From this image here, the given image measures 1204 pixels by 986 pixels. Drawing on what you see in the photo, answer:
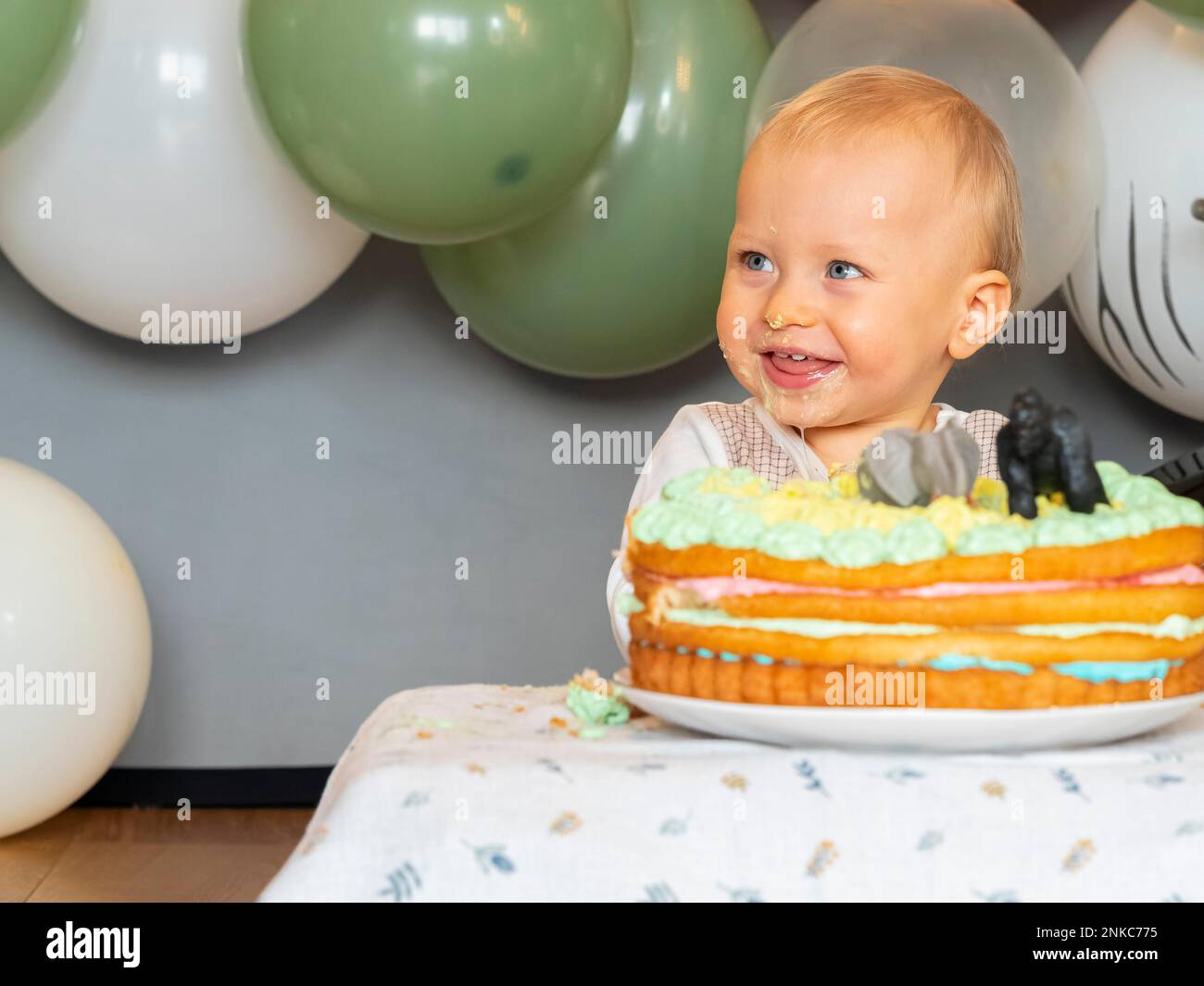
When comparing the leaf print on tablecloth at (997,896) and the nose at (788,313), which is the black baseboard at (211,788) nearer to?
the nose at (788,313)

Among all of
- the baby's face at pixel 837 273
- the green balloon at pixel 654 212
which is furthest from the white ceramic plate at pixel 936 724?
the green balloon at pixel 654 212

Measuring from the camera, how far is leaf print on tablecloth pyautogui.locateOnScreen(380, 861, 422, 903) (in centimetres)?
63

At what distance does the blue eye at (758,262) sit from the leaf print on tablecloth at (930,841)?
1.88ft

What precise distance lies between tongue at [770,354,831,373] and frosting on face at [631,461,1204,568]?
0.32 metres

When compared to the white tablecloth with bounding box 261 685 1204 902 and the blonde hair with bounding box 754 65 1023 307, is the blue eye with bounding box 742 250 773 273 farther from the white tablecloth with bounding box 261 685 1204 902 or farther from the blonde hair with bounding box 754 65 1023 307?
the white tablecloth with bounding box 261 685 1204 902

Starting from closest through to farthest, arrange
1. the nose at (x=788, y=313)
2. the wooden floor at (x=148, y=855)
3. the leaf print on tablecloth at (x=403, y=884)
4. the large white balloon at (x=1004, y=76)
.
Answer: the leaf print on tablecloth at (x=403, y=884), the nose at (x=788, y=313), the large white balloon at (x=1004, y=76), the wooden floor at (x=148, y=855)

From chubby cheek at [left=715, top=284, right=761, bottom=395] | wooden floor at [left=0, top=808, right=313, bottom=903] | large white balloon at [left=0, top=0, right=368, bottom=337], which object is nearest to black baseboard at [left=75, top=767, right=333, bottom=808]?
wooden floor at [left=0, top=808, right=313, bottom=903]

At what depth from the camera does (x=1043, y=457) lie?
735 millimetres

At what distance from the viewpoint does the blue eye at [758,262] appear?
1.12 metres

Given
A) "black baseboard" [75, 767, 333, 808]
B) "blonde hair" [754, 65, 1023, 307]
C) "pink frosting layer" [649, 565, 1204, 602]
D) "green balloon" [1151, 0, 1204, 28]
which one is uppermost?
"green balloon" [1151, 0, 1204, 28]

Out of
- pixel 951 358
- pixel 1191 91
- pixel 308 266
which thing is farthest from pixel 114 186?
pixel 1191 91

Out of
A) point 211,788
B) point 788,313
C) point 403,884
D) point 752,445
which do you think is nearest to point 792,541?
point 403,884

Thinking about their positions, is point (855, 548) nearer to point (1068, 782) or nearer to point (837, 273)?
point (1068, 782)

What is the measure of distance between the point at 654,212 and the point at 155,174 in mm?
665
